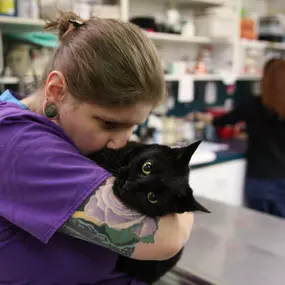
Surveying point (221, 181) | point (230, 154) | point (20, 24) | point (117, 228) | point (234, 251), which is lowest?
point (221, 181)

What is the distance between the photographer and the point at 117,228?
622 millimetres

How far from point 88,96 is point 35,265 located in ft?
1.05

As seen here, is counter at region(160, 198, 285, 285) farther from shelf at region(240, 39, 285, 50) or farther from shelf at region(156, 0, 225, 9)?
shelf at region(240, 39, 285, 50)

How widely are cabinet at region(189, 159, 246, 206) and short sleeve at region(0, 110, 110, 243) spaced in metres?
1.68

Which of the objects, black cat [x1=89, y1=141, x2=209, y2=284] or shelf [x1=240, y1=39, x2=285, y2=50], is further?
shelf [x1=240, y1=39, x2=285, y2=50]

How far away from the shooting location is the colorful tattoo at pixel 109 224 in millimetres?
612

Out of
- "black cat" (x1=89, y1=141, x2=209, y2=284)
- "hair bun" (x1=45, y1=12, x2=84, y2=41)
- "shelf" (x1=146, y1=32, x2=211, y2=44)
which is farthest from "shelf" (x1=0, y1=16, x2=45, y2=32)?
"black cat" (x1=89, y1=141, x2=209, y2=284)

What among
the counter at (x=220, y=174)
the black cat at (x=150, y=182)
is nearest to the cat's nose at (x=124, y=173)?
the black cat at (x=150, y=182)

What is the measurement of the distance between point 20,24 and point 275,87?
1.53 meters

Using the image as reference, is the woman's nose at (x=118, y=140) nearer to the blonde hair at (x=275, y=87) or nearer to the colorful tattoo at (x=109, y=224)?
the colorful tattoo at (x=109, y=224)

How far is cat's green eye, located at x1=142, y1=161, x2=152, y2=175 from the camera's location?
2.54ft

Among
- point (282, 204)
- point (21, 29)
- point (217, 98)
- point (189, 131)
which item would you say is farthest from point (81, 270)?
point (217, 98)

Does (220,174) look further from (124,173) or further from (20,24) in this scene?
(124,173)

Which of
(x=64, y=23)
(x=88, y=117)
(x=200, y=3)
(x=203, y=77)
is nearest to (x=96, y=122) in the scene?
(x=88, y=117)
